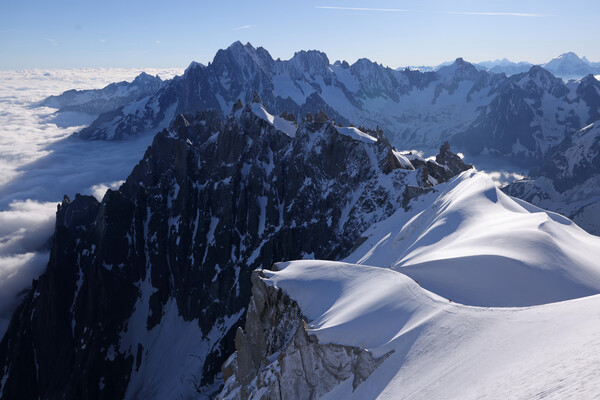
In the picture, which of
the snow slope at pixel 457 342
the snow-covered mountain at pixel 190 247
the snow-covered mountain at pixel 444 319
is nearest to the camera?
the snow slope at pixel 457 342

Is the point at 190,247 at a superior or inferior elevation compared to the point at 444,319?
inferior

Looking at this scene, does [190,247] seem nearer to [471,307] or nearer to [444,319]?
[471,307]

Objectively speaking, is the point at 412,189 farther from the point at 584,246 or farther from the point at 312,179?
the point at 312,179

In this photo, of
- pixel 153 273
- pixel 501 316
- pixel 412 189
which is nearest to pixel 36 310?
pixel 153 273

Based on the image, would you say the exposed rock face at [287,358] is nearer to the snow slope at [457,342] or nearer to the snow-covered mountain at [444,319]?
the snow-covered mountain at [444,319]

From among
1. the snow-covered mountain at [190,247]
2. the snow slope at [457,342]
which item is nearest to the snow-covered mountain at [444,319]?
the snow slope at [457,342]

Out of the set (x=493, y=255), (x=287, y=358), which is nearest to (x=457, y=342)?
(x=287, y=358)
